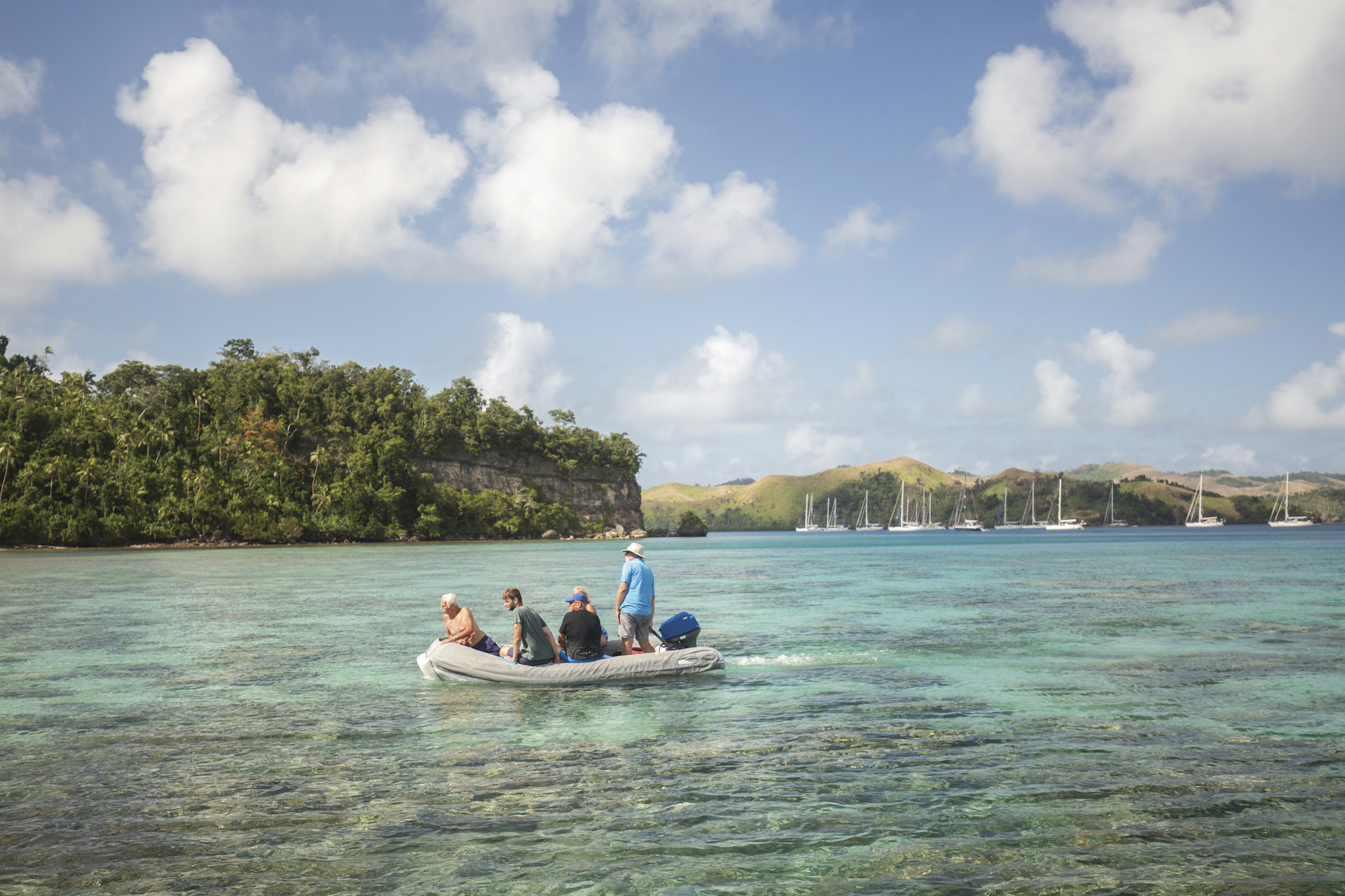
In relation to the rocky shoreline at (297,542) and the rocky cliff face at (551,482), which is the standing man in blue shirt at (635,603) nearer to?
the rocky shoreline at (297,542)

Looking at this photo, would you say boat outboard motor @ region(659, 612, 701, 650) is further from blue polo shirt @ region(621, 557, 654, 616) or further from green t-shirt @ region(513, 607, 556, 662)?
green t-shirt @ region(513, 607, 556, 662)

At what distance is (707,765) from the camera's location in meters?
9.84

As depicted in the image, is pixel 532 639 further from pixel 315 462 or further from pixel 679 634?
pixel 315 462

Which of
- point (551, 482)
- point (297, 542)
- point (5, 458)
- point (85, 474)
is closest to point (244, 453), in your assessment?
point (297, 542)

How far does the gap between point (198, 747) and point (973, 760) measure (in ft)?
31.7

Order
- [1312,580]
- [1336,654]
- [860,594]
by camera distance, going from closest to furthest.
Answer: [1336,654], [860,594], [1312,580]

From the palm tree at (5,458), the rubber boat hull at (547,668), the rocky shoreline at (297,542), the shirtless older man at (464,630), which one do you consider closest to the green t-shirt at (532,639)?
the rubber boat hull at (547,668)

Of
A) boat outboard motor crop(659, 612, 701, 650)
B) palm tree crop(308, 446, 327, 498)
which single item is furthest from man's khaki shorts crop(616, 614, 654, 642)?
palm tree crop(308, 446, 327, 498)

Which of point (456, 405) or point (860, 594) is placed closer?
point (860, 594)

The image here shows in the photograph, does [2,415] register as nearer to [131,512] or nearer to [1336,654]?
[131,512]

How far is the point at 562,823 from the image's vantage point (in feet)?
25.6

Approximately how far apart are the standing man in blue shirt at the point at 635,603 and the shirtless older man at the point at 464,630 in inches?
94.3

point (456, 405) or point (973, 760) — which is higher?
point (456, 405)

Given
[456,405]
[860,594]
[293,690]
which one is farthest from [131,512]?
[293,690]
